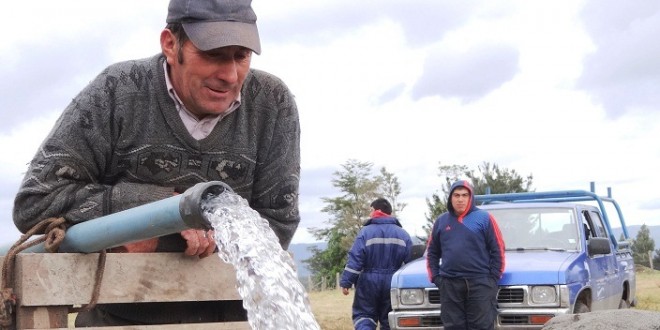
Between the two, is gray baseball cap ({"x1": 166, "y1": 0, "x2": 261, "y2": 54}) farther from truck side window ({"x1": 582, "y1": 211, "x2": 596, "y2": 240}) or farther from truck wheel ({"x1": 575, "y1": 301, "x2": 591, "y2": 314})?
truck side window ({"x1": 582, "y1": 211, "x2": 596, "y2": 240})

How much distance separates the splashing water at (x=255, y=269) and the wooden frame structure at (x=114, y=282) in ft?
1.71

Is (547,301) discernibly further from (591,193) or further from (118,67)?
(118,67)

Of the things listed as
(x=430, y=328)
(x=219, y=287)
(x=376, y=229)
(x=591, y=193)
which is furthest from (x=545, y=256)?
(x=219, y=287)

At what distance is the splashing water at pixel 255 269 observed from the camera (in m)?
2.38

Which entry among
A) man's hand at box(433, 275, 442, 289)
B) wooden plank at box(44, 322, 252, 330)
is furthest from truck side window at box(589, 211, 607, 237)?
wooden plank at box(44, 322, 252, 330)

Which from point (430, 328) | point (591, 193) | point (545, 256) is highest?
point (591, 193)

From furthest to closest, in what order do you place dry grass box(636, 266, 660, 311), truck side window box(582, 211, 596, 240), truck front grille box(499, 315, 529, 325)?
dry grass box(636, 266, 660, 311)
truck side window box(582, 211, 596, 240)
truck front grille box(499, 315, 529, 325)

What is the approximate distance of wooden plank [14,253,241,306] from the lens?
109 inches

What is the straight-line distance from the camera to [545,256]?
386 inches

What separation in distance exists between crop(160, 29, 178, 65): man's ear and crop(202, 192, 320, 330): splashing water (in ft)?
2.13

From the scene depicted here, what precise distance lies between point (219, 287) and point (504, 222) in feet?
25.0

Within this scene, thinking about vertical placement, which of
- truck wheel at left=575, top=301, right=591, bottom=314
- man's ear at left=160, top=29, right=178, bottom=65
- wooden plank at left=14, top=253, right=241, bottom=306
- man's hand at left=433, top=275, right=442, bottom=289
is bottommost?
truck wheel at left=575, top=301, right=591, bottom=314

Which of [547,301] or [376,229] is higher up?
[376,229]

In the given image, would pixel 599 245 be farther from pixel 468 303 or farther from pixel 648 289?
pixel 648 289
